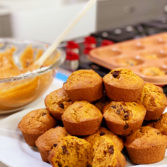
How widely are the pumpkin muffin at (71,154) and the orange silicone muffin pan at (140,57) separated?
60 cm

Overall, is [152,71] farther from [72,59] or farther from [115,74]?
[115,74]

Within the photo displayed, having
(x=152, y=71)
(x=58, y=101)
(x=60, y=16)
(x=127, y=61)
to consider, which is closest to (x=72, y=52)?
(x=127, y=61)

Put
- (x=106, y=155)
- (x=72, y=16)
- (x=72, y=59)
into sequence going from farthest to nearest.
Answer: (x=72, y=16), (x=72, y=59), (x=106, y=155)

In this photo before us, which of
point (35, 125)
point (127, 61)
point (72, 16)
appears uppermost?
point (35, 125)

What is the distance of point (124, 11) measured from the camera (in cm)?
349

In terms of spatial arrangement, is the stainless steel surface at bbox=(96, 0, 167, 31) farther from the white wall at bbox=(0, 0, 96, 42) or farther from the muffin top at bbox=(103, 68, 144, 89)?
the muffin top at bbox=(103, 68, 144, 89)

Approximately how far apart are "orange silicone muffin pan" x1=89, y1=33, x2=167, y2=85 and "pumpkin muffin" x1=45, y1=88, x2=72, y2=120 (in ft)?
1.58

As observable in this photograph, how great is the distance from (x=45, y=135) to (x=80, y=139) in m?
0.12

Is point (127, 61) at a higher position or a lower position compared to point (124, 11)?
higher

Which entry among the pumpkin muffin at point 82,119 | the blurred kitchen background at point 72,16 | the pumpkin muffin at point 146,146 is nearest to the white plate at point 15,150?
the pumpkin muffin at point 146,146

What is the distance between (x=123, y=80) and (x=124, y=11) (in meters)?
2.83

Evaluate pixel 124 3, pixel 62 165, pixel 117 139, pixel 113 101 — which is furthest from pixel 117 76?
pixel 124 3

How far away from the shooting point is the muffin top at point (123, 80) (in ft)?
2.68

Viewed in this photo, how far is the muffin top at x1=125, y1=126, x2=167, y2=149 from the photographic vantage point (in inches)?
30.6
